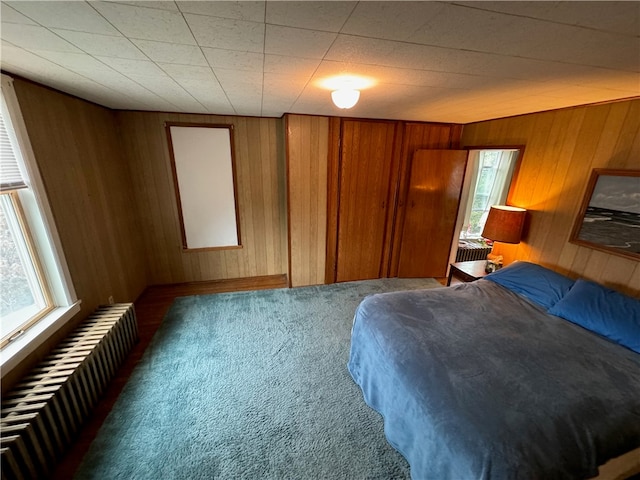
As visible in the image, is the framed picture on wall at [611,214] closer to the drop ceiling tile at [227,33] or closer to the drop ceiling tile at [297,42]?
the drop ceiling tile at [297,42]

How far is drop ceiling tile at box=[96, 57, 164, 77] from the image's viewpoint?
1.38 m

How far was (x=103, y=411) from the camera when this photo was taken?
69.4 inches

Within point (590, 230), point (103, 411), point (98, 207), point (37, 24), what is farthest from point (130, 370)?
point (590, 230)

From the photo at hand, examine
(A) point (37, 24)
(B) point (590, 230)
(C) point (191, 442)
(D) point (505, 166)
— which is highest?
(A) point (37, 24)

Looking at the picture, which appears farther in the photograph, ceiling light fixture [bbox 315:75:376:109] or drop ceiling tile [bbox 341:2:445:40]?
ceiling light fixture [bbox 315:75:376:109]

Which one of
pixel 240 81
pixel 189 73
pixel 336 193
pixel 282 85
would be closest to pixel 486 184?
pixel 336 193

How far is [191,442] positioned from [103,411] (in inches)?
29.1

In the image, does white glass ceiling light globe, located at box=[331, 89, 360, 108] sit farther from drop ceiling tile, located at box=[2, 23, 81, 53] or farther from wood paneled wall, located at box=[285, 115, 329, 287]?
drop ceiling tile, located at box=[2, 23, 81, 53]

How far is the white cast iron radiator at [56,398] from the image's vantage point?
1256 mm

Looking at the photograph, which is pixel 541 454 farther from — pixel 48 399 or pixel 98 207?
pixel 98 207

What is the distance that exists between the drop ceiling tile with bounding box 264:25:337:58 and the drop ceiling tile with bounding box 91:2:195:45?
339mm

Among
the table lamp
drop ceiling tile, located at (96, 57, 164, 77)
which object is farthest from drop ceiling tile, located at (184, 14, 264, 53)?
the table lamp

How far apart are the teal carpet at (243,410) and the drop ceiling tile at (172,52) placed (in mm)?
2197

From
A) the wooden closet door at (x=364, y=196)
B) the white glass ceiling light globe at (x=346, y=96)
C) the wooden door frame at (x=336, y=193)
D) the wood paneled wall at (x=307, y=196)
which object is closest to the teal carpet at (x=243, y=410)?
the wood paneled wall at (x=307, y=196)
